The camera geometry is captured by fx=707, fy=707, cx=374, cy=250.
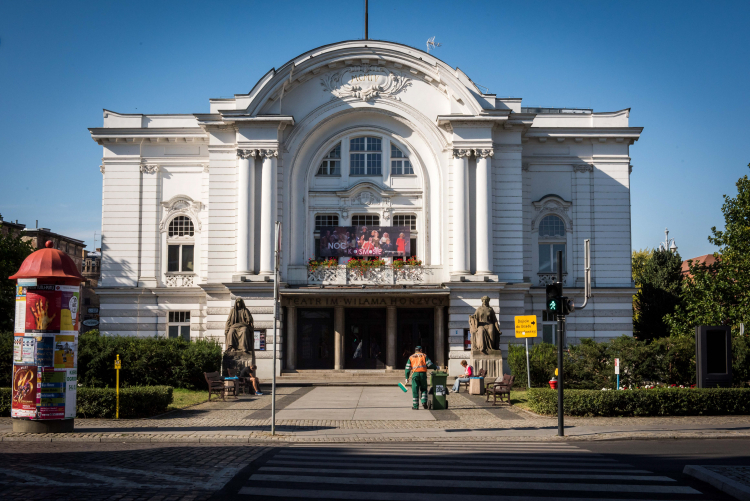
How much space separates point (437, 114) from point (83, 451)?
2809 centimetres

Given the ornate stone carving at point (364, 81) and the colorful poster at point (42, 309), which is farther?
the ornate stone carving at point (364, 81)

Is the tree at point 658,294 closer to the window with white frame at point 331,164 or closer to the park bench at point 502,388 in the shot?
the window with white frame at point 331,164

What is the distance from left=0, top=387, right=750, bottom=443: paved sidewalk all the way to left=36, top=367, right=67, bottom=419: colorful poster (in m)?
0.60

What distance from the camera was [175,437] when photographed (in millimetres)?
15570

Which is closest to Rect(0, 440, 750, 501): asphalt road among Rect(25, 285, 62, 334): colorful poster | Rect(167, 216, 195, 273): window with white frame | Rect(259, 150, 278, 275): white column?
Rect(25, 285, 62, 334): colorful poster

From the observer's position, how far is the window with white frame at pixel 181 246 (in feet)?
130

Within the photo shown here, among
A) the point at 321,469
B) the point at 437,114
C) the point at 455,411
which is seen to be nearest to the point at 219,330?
the point at 437,114

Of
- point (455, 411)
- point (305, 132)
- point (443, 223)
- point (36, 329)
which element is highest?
point (305, 132)

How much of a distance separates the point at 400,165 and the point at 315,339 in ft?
34.4

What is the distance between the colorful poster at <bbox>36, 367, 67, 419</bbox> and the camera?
16.0 metres

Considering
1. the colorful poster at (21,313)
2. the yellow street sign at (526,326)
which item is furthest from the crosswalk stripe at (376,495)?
the yellow street sign at (526,326)

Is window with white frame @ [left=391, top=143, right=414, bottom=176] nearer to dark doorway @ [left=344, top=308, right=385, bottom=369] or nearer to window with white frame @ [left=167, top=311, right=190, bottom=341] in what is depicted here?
dark doorway @ [left=344, top=308, right=385, bottom=369]

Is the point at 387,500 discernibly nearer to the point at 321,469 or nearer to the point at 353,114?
the point at 321,469

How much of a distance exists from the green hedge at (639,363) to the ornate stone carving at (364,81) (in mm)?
18093
